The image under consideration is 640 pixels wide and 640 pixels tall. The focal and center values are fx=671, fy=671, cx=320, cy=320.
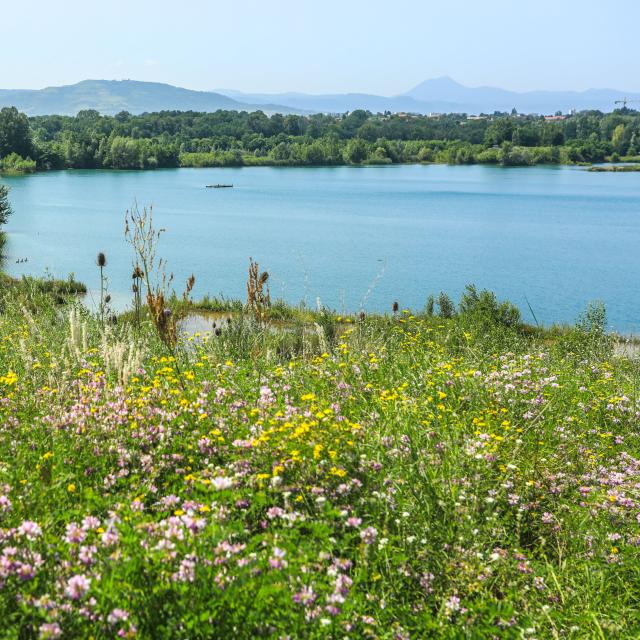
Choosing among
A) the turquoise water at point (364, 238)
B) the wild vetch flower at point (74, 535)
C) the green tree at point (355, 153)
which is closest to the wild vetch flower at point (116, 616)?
the wild vetch flower at point (74, 535)

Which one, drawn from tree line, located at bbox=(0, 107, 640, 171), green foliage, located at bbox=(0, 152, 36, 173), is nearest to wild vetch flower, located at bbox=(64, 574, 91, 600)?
green foliage, located at bbox=(0, 152, 36, 173)

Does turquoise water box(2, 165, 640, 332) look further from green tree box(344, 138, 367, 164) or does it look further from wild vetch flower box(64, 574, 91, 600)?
green tree box(344, 138, 367, 164)

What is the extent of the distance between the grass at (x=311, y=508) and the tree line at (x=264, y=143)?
9407 centimetres

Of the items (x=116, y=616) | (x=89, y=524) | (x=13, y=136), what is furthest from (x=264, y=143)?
(x=116, y=616)

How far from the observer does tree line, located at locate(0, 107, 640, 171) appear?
3804 inches

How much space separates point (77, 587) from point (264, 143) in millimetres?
134320

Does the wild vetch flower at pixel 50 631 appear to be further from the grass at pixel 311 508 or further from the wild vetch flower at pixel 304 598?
the wild vetch flower at pixel 304 598

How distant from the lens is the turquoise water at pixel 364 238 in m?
26.6

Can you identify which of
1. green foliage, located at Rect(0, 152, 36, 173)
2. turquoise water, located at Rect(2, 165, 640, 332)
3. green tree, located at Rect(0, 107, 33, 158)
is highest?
green tree, located at Rect(0, 107, 33, 158)

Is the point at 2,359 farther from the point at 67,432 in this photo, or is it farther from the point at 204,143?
the point at 204,143

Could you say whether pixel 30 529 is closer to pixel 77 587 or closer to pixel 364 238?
pixel 77 587

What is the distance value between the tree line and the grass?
309 feet

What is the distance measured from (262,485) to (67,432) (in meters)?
1.51

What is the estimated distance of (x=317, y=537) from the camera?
10.9 feet
